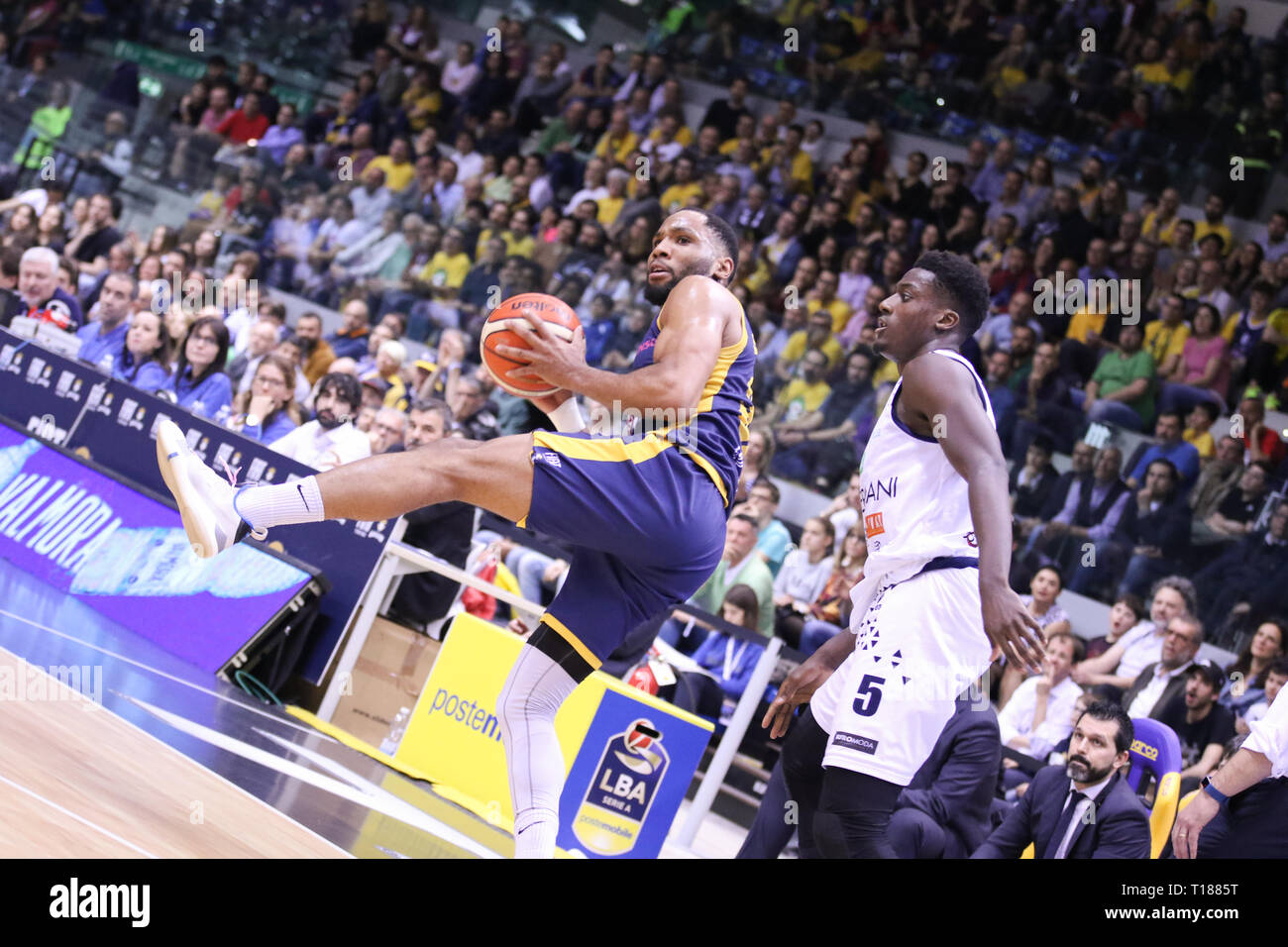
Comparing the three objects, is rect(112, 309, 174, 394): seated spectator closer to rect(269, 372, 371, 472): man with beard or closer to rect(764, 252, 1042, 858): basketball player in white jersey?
rect(269, 372, 371, 472): man with beard

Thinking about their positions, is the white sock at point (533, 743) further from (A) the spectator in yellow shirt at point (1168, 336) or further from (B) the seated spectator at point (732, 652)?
(A) the spectator in yellow shirt at point (1168, 336)

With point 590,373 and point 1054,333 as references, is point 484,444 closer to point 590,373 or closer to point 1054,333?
point 590,373

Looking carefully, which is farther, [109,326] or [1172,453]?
[109,326]

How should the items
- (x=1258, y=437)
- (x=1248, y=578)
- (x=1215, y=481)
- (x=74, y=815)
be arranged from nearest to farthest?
1. (x=74, y=815)
2. (x=1248, y=578)
3. (x=1215, y=481)
4. (x=1258, y=437)

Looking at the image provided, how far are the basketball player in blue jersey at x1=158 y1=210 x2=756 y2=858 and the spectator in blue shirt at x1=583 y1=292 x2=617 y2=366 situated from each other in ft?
20.7

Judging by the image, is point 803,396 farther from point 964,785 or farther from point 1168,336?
point 964,785

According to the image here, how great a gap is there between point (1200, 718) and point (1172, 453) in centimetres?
230

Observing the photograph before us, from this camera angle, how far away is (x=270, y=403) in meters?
8.67

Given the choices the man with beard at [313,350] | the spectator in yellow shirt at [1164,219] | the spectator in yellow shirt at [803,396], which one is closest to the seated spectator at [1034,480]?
the spectator in yellow shirt at [803,396]

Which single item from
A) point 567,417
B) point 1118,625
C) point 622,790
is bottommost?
point 622,790

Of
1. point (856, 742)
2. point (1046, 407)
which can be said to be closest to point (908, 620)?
point (856, 742)

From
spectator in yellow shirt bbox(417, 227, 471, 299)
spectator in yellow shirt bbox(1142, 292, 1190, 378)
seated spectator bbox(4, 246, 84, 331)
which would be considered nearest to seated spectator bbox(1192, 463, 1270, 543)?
spectator in yellow shirt bbox(1142, 292, 1190, 378)

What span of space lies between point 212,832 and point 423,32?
51.0 feet
